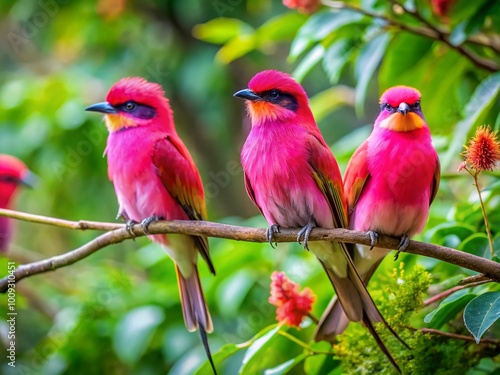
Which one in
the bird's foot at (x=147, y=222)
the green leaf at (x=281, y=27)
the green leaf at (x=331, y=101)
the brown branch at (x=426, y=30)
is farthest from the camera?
the green leaf at (x=331, y=101)

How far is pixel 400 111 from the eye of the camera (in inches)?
91.4

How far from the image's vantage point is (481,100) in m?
2.74

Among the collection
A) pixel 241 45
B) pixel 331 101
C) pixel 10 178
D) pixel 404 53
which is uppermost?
pixel 331 101

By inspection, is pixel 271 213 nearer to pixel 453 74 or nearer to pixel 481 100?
pixel 481 100

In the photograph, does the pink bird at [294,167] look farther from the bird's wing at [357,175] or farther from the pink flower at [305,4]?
the pink flower at [305,4]

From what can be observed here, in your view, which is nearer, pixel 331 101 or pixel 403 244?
pixel 403 244

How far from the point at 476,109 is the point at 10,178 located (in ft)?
11.1

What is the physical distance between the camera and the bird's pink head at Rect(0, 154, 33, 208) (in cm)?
501

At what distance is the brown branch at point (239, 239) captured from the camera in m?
1.93

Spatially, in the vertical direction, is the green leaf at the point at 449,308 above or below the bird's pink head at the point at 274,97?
below

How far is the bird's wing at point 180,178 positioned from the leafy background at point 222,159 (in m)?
0.56
